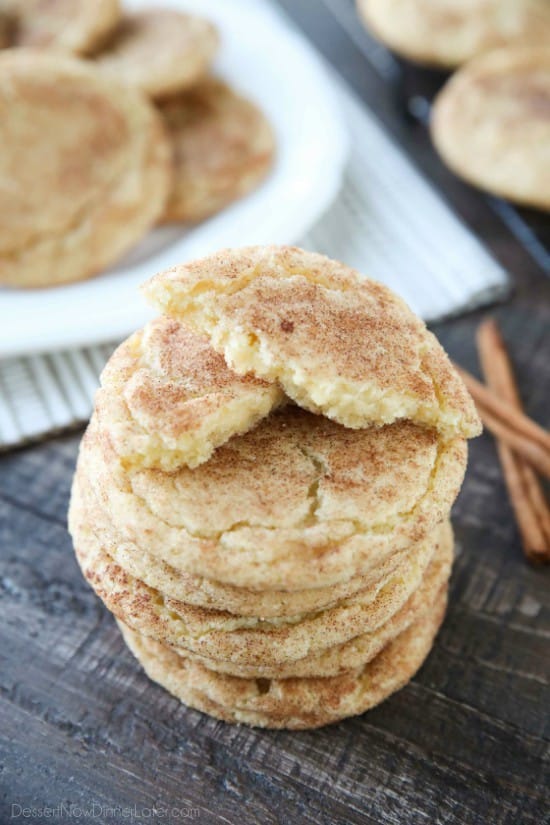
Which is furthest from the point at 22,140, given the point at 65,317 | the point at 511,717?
the point at 511,717

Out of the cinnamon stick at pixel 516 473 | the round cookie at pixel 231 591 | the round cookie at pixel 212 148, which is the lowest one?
the cinnamon stick at pixel 516 473

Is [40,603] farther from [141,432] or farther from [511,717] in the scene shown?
[511,717]

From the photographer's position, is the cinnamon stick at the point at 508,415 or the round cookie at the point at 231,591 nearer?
the round cookie at the point at 231,591

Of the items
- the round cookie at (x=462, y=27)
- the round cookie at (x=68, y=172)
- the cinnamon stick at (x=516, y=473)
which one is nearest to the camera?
the cinnamon stick at (x=516, y=473)

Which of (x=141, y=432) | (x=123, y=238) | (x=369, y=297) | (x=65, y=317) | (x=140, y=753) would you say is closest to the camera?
(x=141, y=432)

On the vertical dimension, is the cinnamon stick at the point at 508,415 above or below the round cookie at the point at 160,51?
below

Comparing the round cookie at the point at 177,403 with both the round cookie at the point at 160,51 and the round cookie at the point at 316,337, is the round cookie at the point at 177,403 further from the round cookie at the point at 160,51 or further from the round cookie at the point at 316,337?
the round cookie at the point at 160,51

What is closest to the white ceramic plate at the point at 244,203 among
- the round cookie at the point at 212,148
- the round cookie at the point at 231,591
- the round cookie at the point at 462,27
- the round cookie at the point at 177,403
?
the round cookie at the point at 212,148

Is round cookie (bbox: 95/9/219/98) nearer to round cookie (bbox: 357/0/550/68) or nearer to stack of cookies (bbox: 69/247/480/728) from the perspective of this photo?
round cookie (bbox: 357/0/550/68)
